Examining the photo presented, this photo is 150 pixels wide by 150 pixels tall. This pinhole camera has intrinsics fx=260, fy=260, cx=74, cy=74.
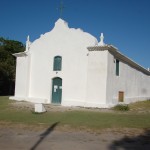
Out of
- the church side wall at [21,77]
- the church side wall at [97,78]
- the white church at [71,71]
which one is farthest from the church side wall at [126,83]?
the church side wall at [21,77]

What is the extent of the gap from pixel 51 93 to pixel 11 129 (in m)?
11.1

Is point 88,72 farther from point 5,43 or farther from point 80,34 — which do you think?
point 5,43

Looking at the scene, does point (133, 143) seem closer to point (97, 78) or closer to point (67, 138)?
point (67, 138)

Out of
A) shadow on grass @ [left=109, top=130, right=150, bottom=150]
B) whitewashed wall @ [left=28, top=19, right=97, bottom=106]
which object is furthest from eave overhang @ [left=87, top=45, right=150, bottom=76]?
shadow on grass @ [left=109, top=130, right=150, bottom=150]

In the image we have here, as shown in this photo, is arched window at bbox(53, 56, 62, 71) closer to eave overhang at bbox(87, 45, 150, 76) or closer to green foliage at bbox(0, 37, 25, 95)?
eave overhang at bbox(87, 45, 150, 76)

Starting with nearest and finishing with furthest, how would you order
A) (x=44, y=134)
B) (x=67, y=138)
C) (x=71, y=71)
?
(x=67, y=138), (x=44, y=134), (x=71, y=71)

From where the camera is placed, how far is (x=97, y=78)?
19062 millimetres

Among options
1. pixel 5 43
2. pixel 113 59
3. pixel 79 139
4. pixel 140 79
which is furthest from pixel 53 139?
pixel 5 43

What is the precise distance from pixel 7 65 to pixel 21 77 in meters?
10.1

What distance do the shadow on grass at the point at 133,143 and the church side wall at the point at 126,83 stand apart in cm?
997

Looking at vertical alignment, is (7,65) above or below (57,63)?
above

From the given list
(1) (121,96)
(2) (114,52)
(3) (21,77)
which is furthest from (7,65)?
(2) (114,52)

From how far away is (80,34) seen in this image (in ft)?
67.2

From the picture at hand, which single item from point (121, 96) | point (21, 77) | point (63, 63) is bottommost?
point (121, 96)
